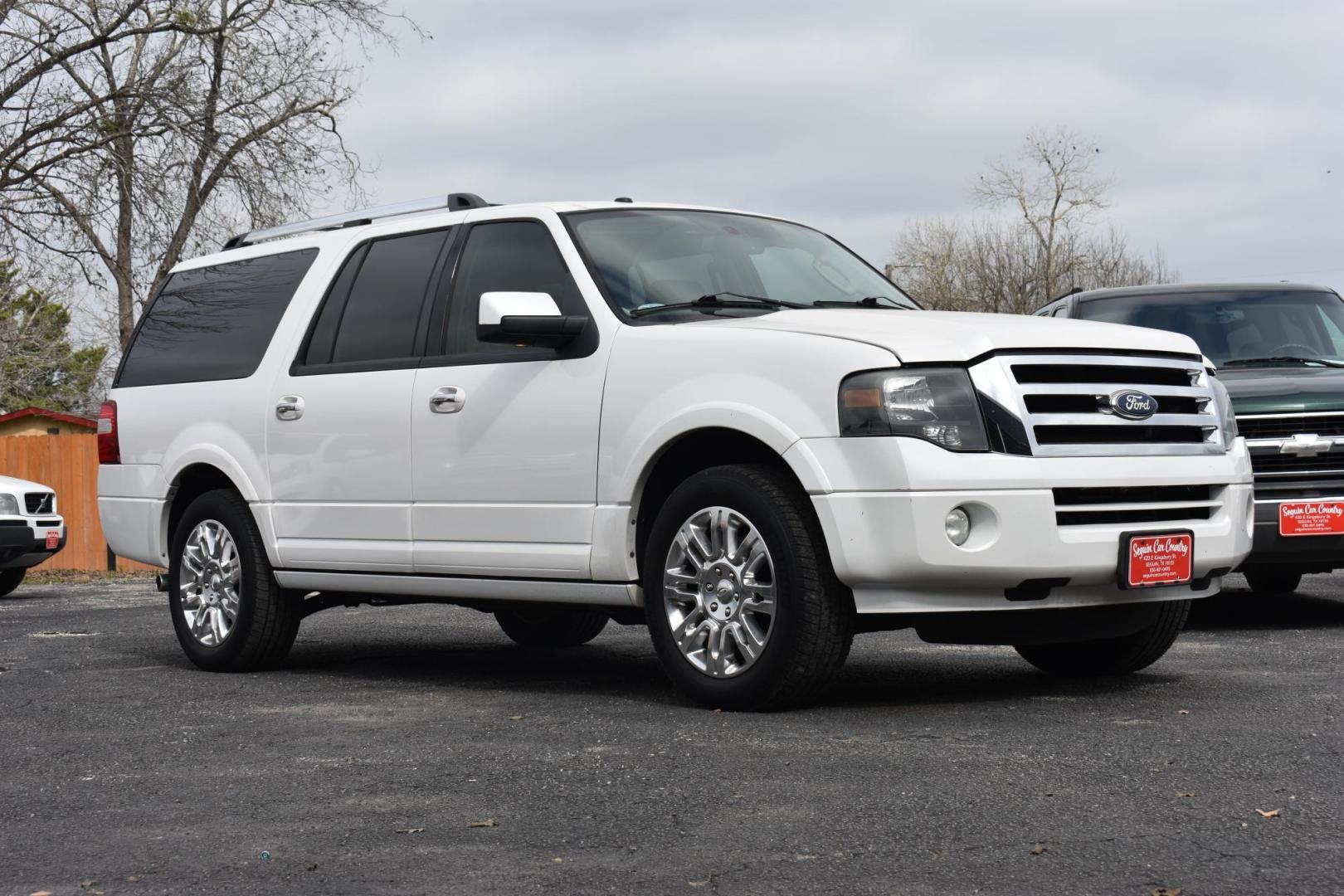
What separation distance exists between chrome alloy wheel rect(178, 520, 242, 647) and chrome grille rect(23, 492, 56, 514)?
26.0 ft

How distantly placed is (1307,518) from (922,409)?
12.6 ft

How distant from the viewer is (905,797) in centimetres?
444

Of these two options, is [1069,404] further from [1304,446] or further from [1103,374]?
[1304,446]

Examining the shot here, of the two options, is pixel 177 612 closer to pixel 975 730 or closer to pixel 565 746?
pixel 565 746

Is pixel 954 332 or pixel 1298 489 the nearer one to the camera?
pixel 954 332

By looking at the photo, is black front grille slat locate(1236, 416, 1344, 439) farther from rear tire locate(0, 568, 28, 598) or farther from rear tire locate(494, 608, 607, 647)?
rear tire locate(0, 568, 28, 598)

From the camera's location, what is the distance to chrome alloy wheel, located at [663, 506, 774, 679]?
581cm

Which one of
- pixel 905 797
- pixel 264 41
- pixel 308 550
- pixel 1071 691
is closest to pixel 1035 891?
pixel 905 797

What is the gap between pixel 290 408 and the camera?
770 cm

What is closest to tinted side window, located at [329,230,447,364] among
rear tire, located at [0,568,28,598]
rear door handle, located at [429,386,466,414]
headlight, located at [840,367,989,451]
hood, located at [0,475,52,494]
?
rear door handle, located at [429,386,466,414]

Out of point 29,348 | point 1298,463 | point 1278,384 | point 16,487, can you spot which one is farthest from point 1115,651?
point 29,348

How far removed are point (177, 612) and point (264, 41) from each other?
1516 cm

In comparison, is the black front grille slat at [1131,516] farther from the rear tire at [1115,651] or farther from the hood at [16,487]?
the hood at [16,487]

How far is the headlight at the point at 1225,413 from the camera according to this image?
630cm
